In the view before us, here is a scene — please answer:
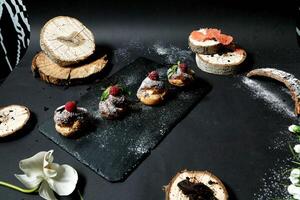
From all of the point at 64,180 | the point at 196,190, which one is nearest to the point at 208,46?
the point at 196,190

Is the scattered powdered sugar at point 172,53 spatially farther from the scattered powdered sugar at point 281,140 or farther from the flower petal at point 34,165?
the flower petal at point 34,165


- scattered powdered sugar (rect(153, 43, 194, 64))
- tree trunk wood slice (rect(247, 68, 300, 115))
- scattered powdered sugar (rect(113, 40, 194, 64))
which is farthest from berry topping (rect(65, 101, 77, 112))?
tree trunk wood slice (rect(247, 68, 300, 115))

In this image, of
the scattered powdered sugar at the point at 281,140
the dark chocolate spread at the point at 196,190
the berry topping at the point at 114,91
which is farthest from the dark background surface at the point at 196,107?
the berry topping at the point at 114,91

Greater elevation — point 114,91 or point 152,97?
point 114,91

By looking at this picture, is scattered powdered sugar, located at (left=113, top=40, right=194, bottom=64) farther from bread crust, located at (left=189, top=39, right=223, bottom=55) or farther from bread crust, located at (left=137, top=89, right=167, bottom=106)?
bread crust, located at (left=137, top=89, right=167, bottom=106)

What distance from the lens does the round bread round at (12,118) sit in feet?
10.9

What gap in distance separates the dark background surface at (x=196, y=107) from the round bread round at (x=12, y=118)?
0.32 feet

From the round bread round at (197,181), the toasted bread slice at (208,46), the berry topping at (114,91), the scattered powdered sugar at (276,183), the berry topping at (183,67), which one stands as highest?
the toasted bread slice at (208,46)

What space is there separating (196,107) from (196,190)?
113 centimetres

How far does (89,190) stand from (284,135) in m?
1.76

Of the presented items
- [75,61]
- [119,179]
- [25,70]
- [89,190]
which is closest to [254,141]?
[119,179]

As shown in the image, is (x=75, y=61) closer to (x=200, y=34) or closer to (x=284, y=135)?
(x=200, y=34)

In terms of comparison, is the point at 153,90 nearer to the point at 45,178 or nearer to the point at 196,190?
the point at 196,190

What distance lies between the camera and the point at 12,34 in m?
4.59
